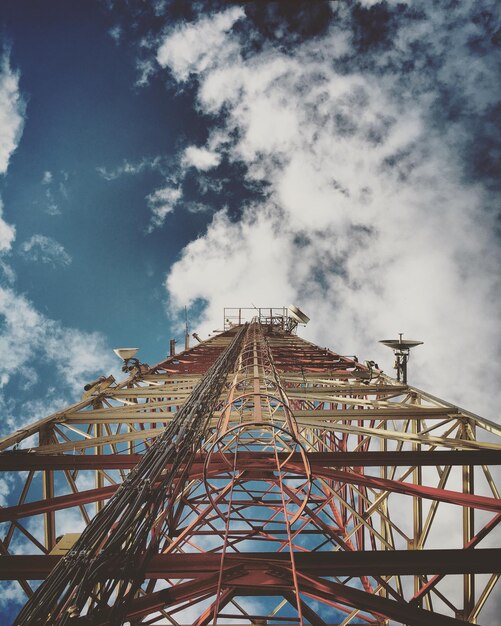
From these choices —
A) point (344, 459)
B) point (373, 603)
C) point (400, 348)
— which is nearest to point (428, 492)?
point (344, 459)

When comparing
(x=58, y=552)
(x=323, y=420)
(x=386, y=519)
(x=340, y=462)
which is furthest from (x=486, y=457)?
(x=58, y=552)

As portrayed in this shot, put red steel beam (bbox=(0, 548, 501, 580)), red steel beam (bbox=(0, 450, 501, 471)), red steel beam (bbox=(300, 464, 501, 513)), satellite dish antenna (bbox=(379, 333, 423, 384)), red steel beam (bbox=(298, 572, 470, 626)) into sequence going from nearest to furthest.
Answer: red steel beam (bbox=(298, 572, 470, 626))
red steel beam (bbox=(0, 548, 501, 580))
red steel beam (bbox=(300, 464, 501, 513))
red steel beam (bbox=(0, 450, 501, 471))
satellite dish antenna (bbox=(379, 333, 423, 384))

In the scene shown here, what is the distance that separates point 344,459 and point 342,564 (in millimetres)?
1423

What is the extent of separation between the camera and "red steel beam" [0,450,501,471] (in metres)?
4.25

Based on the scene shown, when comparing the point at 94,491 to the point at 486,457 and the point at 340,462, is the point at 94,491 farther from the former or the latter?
the point at 486,457

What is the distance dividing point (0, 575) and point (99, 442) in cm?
249

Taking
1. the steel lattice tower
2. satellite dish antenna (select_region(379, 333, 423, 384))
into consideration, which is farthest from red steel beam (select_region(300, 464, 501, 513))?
satellite dish antenna (select_region(379, 333, 423, 384))

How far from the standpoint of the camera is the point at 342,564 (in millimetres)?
2979

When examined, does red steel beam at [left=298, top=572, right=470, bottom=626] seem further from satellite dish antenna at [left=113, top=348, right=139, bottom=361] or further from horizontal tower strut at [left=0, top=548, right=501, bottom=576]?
satellite dish antenna at [left=113, top=348, right=139, bottom=361]

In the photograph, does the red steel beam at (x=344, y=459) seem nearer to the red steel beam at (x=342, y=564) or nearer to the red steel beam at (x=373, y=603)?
the red steel beam at (x=342, y=564)

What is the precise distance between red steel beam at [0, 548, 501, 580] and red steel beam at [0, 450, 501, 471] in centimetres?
123

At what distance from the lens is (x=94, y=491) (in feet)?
13.9

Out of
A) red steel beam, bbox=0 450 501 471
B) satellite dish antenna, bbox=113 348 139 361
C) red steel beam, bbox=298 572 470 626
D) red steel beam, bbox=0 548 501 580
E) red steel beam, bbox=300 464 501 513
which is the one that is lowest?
red steel beam, bbox=298 572 470 626

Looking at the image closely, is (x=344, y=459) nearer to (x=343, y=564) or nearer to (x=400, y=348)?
(x=343, y=564)
